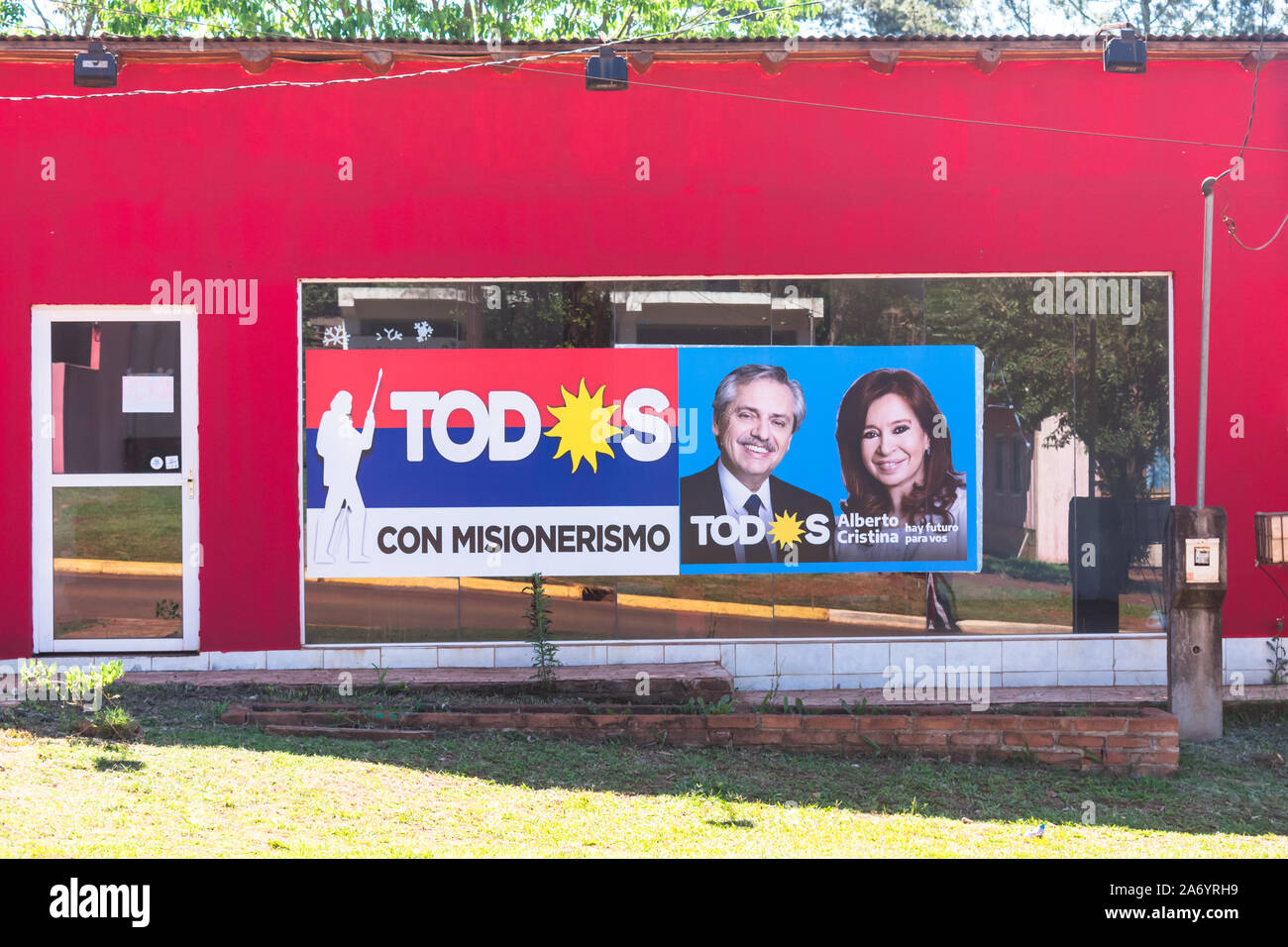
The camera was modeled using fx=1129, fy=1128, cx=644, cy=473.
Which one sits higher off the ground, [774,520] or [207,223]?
[207,223]

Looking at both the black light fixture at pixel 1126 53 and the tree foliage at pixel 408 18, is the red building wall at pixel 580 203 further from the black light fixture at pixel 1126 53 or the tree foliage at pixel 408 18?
the tree foliage at pixel 408 18

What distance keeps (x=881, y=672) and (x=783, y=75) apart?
4640 millimetres

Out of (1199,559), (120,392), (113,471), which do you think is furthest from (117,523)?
(1199,559)

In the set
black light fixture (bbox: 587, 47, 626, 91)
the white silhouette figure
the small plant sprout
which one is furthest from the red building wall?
the small plant sprout

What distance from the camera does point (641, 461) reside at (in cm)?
863

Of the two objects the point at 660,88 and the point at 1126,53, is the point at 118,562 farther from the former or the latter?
the point at 1126,53

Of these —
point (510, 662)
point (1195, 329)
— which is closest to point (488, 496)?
point (510, 662)

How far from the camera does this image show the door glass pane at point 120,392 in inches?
335

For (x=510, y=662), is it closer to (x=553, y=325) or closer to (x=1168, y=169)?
(x=553, y=325)

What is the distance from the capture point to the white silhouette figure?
336 inches

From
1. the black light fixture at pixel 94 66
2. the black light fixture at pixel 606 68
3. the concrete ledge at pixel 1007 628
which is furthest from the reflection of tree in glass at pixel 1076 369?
the black light fixture at pixel 94 66

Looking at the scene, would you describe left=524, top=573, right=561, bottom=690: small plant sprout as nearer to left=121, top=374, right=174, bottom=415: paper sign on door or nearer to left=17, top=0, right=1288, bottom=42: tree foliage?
left=121, top=374, right=174, bottom=415: paper sign on door

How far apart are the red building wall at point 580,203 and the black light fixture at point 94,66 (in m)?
0.32

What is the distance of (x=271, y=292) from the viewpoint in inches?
336
